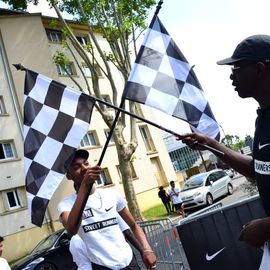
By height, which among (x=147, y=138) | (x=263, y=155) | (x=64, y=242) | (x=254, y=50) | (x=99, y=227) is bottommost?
(x=64, y=242)

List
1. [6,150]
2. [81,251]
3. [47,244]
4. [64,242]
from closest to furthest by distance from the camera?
[81,251] → [64,242] → [47,244] → [6,150]

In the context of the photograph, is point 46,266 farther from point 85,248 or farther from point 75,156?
point 75,156

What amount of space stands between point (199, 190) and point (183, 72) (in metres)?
16.6

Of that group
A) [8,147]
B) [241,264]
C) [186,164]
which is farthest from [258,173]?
[186,164]

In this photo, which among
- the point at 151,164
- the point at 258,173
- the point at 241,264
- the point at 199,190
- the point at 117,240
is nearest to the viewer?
the point at 258,173

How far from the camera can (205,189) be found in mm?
19922

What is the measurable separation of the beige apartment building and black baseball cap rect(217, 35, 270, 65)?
71.7 ft

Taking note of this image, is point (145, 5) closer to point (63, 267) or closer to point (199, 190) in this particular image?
point (199, 190)

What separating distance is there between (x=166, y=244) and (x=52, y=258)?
575 cm

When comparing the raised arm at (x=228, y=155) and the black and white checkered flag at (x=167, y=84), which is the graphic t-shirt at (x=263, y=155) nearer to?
the raised arm at (x=228, y=155)

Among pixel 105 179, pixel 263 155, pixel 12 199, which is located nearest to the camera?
pixel 263 155

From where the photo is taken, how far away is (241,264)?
4.51m

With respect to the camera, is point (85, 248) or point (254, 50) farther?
point (85, 248)

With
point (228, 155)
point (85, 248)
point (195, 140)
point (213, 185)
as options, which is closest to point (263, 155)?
point (228, 155)
